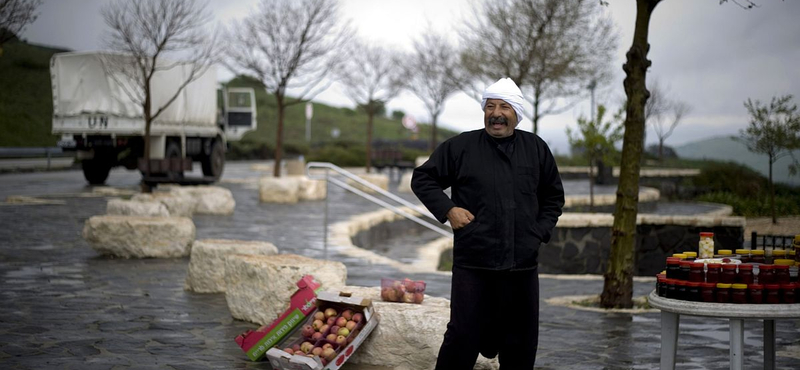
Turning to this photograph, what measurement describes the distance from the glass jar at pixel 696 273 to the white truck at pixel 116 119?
62.1 feet

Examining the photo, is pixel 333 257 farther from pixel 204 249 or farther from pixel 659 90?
pixel 659 90

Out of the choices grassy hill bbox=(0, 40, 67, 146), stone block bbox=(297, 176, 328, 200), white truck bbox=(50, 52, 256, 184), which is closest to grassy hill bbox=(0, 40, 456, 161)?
grassy hill bbox=(0, 40, 67, 146)

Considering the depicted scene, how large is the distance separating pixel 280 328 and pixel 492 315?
1.86m

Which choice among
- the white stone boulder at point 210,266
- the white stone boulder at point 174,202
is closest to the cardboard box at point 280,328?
the white stone boulder at point 210,266

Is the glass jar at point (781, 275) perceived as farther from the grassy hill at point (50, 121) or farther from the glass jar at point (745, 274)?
the grassy hill at point (50, 121)

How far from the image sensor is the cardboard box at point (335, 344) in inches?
229

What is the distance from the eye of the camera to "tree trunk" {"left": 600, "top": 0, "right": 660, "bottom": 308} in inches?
335

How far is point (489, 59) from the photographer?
27.6 m

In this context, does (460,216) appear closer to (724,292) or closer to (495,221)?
(495,221)

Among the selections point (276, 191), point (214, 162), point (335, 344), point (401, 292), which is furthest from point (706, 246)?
point (214, 162)

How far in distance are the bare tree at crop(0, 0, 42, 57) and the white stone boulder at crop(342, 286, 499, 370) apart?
8189 millimetres

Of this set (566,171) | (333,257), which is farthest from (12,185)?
(566,171)

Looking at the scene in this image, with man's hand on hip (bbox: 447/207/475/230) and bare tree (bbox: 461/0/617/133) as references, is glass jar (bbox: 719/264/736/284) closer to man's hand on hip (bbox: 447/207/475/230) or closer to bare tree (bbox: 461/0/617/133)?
man's hand on hip (bbox: 447/207/475/230)

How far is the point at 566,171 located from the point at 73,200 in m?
19.1
